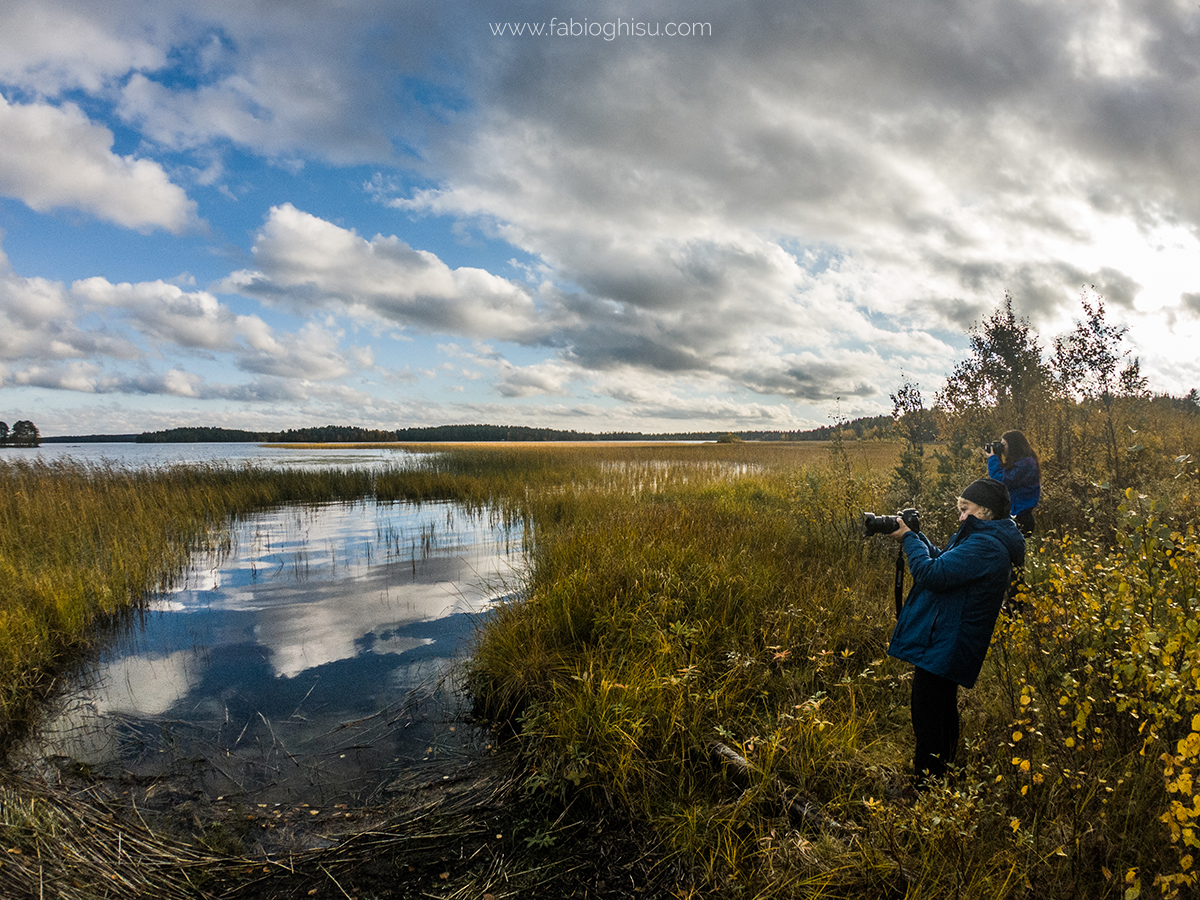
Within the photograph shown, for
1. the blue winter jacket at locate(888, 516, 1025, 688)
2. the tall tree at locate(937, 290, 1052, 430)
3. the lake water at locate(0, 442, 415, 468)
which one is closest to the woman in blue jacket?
the blue winter jacket at locate(888, 516, 1025, 688)

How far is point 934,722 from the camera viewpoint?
11.3ft

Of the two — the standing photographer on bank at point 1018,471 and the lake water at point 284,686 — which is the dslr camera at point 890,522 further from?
the lake water at point 284,686

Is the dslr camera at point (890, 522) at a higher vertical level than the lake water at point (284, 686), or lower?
higher

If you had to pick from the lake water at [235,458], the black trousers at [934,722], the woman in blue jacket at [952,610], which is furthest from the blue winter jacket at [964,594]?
the lake water at [235,458]

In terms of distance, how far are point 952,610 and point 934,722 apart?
0.74 m

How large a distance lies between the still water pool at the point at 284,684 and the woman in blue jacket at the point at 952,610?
346 cm

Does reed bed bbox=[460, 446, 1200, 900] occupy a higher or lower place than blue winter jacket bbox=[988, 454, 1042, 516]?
lower

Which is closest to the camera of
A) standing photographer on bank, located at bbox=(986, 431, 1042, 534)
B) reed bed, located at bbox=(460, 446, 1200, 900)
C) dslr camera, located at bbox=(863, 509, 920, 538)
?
reed bed, located at bbox=(460, 446, 1200, 900)

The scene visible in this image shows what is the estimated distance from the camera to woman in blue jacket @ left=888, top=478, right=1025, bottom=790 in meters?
3.27

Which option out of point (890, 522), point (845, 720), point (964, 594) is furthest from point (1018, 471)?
point (845, 720)

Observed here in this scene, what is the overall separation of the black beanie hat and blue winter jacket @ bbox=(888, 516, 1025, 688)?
7 centimetres

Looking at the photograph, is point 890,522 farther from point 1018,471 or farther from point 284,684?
point 284,684

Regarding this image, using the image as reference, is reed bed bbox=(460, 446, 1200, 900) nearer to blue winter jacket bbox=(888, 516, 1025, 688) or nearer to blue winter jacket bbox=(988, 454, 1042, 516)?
blue winter jacket bbox=(888, 516, 1025, 688)

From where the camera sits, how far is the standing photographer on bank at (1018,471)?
6484 mm
